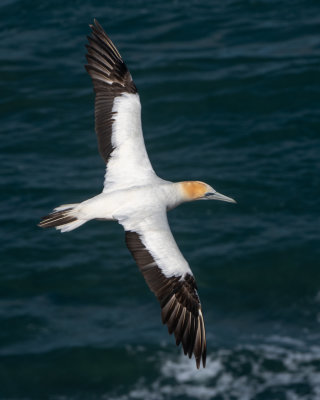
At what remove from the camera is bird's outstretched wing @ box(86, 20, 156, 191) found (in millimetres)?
12438

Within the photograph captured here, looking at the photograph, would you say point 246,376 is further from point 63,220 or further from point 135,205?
point 63,220

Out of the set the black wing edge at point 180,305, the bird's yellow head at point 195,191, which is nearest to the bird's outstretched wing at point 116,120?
the bird's yellow head at point 195,191

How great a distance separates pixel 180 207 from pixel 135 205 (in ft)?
18.0

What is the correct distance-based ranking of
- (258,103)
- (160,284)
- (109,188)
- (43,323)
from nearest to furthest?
(160,284) → (109,188) → (43,323) → (258,103)

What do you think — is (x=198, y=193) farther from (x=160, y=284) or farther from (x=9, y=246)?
(x=9, y=246)

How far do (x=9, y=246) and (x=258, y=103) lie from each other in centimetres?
638

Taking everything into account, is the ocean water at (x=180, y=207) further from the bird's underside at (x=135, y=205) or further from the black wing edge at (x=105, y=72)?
the black wing edge at (x=105, y=72)

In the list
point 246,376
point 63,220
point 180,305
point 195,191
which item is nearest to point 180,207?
point 246,376

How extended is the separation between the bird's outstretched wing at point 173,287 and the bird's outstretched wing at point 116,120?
1.54 m

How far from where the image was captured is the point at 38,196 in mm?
17000

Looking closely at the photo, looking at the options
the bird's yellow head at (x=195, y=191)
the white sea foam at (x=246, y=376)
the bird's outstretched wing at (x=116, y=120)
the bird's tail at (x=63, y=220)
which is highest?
the bird's outstretched wing at (x=116, y=120)

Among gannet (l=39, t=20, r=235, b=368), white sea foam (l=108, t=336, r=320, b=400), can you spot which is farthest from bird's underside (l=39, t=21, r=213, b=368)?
white sea foam (l=108, t=336, r=320, b=400)

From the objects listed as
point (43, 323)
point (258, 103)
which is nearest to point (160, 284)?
point (43, 323)

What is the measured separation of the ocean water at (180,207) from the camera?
1439 centimetres
